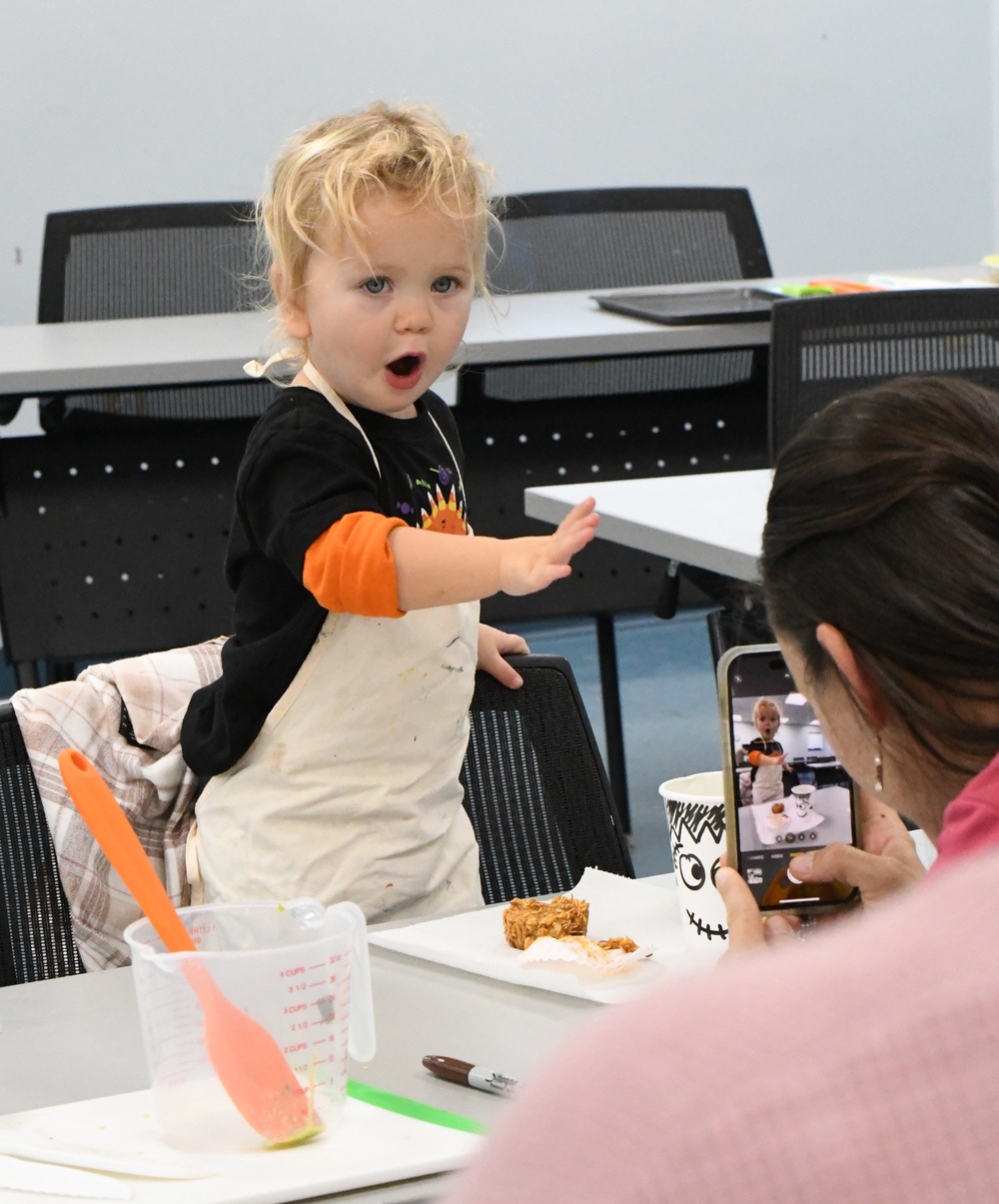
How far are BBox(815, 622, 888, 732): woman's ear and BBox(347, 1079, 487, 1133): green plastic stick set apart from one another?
288 millimetres

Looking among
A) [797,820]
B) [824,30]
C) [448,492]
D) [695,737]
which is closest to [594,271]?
[695,737]

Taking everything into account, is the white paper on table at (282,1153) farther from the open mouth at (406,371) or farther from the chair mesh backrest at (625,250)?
the chair mesh backrest at (625,250)

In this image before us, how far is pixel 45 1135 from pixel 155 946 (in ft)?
0.36

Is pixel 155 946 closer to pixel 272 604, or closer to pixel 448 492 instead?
pixel 272 604

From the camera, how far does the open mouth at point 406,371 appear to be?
4.31 ft

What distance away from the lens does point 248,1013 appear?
2.80 ft

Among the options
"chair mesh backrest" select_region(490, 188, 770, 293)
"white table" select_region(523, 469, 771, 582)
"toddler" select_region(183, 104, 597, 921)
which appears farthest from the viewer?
"chair mesh backrest" select_region(490, 188, 770, 293)

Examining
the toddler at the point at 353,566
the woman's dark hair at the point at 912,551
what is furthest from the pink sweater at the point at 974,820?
the toddler at the point at 353,566

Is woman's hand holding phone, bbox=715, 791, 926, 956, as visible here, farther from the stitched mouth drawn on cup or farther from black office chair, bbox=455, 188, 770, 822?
black office chair, bbox=455, 188, 770, 822

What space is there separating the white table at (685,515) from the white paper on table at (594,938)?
616mm

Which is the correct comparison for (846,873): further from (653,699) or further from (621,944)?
(653,699)

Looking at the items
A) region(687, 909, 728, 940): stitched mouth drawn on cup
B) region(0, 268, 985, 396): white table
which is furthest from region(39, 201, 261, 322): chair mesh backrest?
region(687, 909, 728, 940): stitched mouth drawn on cup

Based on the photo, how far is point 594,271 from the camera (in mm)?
3881

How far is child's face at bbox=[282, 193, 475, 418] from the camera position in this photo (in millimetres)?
1259
